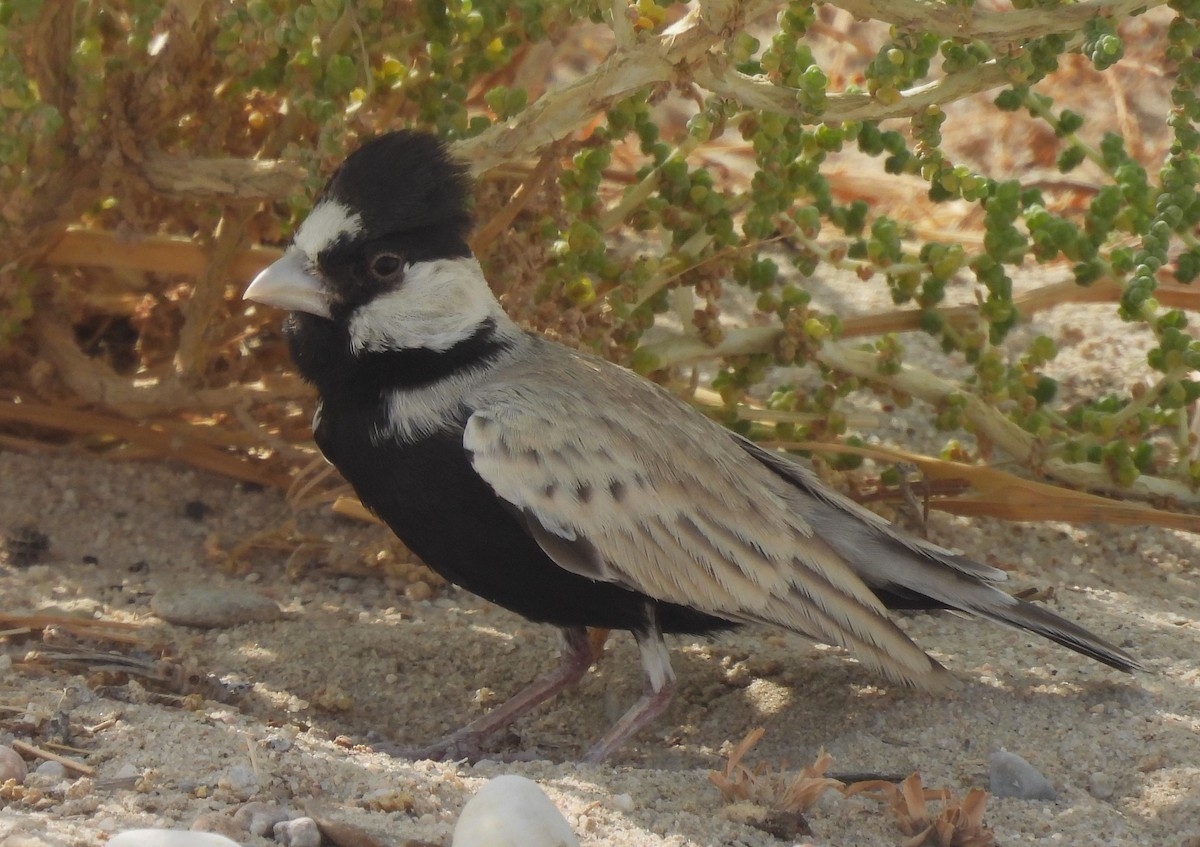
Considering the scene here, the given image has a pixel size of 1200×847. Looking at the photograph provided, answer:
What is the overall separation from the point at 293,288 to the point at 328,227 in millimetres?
185

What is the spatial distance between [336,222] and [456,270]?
357 mm

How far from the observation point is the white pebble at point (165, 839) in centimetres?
266

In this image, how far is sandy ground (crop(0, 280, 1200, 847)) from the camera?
10.8 feet

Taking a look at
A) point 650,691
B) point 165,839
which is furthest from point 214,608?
point 165,839

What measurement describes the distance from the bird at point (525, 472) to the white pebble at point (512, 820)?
93cm

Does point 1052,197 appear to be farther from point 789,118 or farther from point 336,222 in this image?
point 336,222

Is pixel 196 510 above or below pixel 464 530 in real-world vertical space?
below

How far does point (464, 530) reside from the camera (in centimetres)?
389

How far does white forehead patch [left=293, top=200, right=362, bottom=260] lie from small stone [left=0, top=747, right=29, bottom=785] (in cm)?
147

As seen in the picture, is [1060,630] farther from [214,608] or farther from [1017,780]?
[214,608]

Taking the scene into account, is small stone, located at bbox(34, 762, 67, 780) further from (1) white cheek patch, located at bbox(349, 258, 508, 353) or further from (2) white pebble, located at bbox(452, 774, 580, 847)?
(1) white cheek patch, located at bbox(349, 258, 508, 353)

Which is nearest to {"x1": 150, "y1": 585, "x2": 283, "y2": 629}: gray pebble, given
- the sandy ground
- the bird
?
the sandy ground

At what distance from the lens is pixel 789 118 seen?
4.40 meters

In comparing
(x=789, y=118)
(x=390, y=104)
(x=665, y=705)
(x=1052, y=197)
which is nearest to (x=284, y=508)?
(x=390, y=104)
